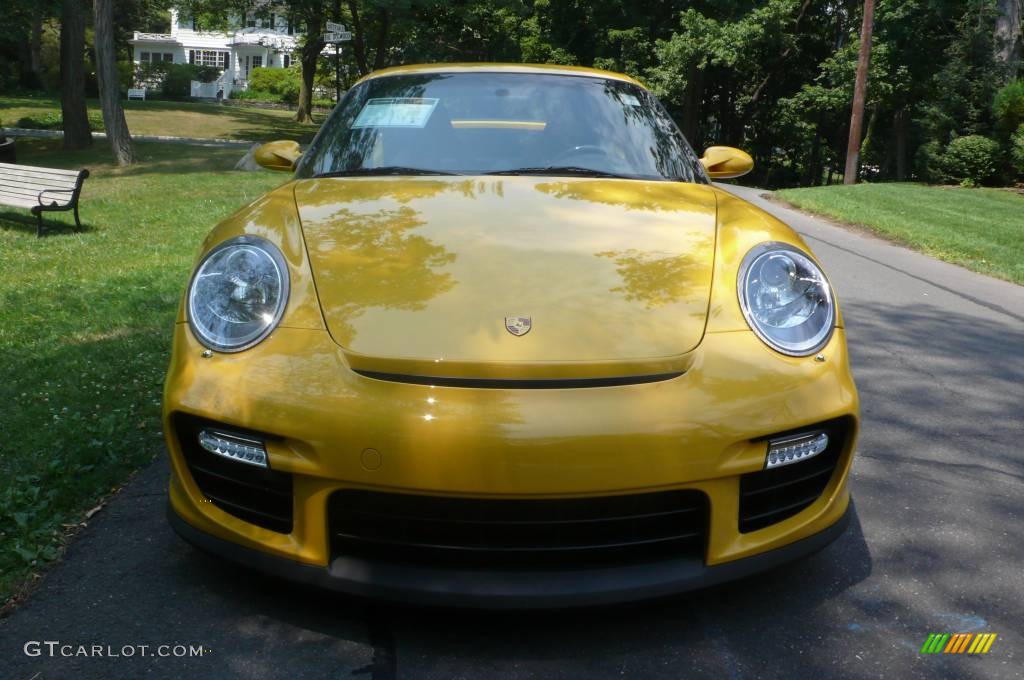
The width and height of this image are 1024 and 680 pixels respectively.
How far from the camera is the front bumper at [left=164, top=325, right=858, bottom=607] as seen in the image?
6.75 feet

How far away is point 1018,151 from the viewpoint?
21062mm

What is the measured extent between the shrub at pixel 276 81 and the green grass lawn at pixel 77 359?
1853 inches

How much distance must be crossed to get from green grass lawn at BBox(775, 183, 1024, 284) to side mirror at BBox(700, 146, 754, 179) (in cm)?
643

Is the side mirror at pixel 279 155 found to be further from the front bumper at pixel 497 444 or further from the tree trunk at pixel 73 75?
the tree trunk at pixel 73 75

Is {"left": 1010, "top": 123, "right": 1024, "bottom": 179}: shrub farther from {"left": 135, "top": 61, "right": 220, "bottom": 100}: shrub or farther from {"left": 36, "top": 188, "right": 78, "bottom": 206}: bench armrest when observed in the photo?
{"left": 135, "top": 61, "right": 220, "bottom": 100}: shrub

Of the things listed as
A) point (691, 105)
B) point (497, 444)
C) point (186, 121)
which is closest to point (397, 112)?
point (497, 444)

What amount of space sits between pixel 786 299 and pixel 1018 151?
21815mm

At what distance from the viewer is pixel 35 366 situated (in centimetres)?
478

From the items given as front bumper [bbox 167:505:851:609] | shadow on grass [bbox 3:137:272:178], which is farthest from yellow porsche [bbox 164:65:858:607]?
shadow on grass [bbox 3:137:272:178]

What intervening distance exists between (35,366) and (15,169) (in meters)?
7.22

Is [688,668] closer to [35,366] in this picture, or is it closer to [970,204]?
[35,366]

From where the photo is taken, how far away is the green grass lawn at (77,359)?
122 inches

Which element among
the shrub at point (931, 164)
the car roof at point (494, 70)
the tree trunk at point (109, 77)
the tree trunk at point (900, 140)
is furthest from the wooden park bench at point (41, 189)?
the tree trunk at point (900, 140)

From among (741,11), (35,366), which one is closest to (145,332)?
(35,366)
